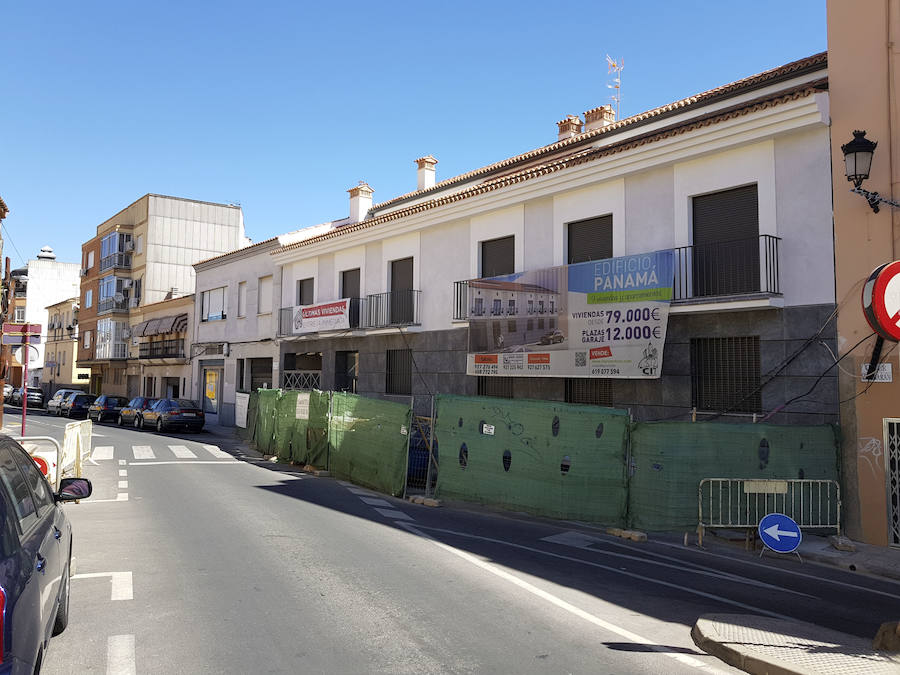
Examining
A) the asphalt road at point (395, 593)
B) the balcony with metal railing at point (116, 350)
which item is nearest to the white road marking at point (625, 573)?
the asphalt road at point (395, 593)

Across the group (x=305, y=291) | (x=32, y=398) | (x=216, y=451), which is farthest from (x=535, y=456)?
(x=32, y=398)

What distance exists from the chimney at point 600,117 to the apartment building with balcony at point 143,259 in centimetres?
2930

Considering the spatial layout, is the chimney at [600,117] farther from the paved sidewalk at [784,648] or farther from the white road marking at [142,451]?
the paved sidewalk at [784,648]

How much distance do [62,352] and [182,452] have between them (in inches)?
1793

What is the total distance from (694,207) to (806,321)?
336 cm

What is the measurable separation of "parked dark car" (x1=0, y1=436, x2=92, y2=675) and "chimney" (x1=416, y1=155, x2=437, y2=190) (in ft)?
73.6

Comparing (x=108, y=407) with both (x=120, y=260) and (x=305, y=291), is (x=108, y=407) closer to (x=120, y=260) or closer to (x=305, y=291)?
(x=305, y=291)

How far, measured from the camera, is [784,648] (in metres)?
4.89

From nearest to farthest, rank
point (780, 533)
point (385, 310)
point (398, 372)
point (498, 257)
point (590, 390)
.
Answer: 1. point (780, 533)
2. point (590, 390)
3. point (498, 257)
4. point (398, 372)
5. point (385, 310)

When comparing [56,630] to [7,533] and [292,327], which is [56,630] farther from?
[292,327]


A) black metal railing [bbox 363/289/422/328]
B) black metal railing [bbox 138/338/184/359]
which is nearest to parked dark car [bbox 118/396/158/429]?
black metal railing [bbox 138/338/184/359]

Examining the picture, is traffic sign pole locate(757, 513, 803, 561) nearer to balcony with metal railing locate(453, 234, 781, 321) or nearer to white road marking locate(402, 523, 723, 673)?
white road marking locate(402, 523, 723, 673)

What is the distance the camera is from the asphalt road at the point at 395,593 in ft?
15.4

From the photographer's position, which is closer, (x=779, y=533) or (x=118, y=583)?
(x=118, y=583)
